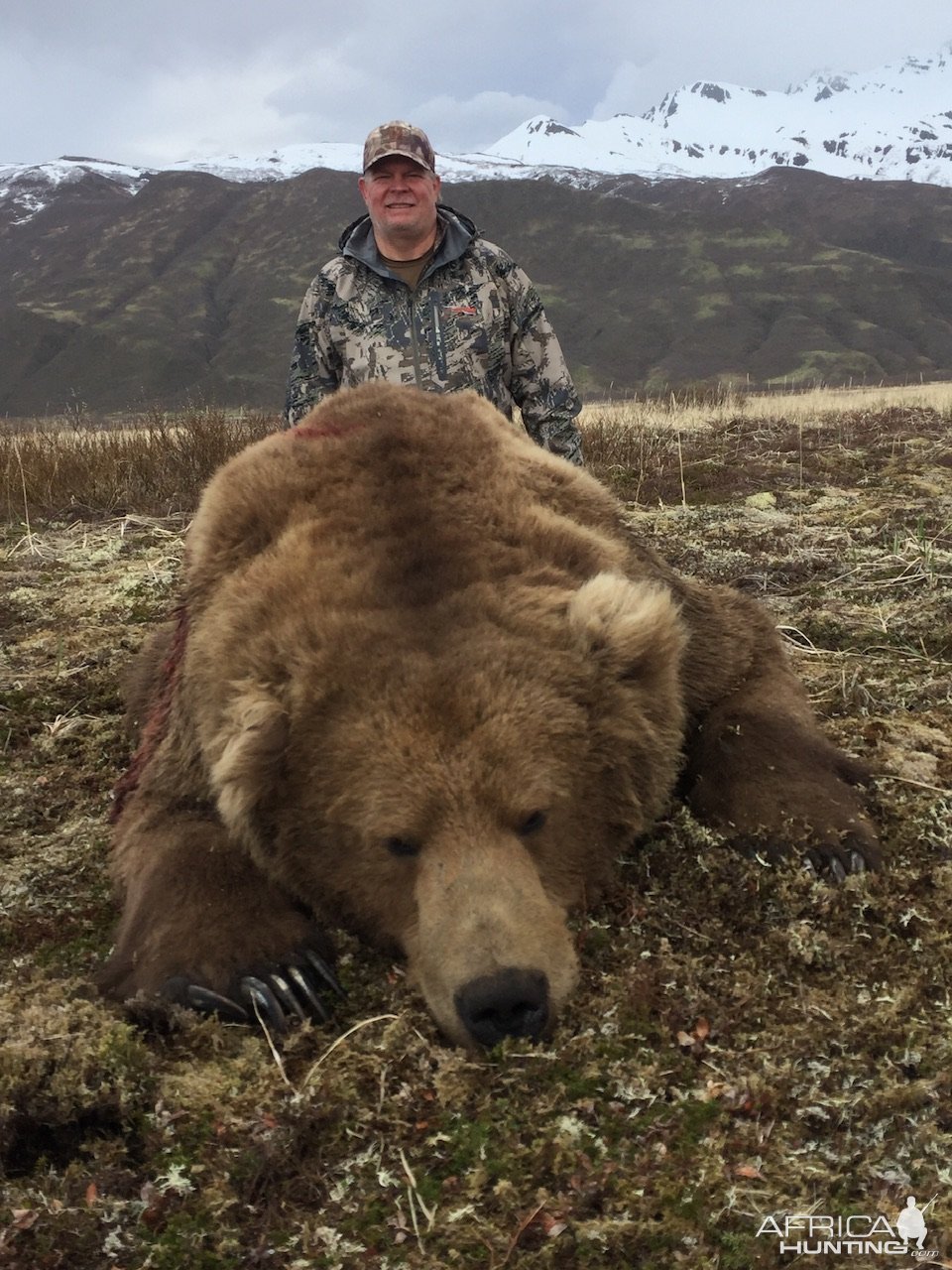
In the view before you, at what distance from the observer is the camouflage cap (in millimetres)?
4410

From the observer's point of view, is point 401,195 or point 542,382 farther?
point 542,382

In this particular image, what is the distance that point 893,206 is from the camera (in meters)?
127

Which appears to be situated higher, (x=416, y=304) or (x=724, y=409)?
(x=416, y=304)

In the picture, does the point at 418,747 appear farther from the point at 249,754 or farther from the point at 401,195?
the point at 401,195

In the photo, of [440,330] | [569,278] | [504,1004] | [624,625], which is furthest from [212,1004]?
[569,278]

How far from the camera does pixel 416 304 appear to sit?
15.0 ft

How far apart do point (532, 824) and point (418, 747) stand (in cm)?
28

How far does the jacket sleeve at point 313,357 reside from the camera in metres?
4.73

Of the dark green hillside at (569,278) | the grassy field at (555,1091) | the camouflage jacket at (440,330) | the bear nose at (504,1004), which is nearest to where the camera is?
the grassy field at (555,1091)

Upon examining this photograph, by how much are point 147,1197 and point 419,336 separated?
376 centimetres

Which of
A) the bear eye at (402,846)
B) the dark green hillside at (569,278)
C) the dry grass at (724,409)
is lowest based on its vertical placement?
the bear eye at (402,846)

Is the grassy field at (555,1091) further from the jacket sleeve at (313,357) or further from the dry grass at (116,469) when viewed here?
the dry grass at (116,469)

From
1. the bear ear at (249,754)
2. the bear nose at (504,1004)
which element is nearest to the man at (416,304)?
the bear ear at (249,754)

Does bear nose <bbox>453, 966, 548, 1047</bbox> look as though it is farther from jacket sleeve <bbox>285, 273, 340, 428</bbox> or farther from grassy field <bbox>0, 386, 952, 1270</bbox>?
jacket sleeve <bbox>285, 273, 340, 428</bbox>
